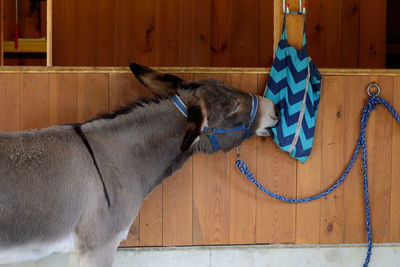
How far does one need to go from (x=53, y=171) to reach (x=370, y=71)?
1.86 metres

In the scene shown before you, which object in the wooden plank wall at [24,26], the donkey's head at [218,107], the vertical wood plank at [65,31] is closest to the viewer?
the donkey's head at [218,107]

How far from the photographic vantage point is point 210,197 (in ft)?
9.54

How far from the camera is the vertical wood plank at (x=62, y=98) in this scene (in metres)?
2.80

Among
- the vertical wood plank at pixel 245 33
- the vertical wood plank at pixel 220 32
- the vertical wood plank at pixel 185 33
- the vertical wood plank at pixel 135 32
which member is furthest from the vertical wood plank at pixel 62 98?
the vertical wood plank at pixel 245 33

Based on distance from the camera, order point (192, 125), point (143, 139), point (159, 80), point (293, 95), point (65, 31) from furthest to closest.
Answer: point (65, 31), point (293, 95), point (159, 80), point (143, 139), point (192, 125)

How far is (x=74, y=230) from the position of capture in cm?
222

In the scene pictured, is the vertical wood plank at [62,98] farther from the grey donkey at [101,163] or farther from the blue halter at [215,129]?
the blue halter at [215,129]

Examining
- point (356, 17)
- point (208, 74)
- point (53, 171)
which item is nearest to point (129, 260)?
point (53, 171)

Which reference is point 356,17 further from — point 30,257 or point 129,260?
point 30,257

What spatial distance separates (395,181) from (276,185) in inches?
28.2

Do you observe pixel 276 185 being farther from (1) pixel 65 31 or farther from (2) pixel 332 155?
(1) pixel 65 31

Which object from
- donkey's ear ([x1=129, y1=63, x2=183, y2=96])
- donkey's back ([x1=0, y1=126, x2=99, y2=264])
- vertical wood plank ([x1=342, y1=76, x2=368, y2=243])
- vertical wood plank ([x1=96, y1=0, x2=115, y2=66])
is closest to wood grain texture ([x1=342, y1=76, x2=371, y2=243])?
vertical wood plank ([x1=342, y1=76, x2=368, y2=243])

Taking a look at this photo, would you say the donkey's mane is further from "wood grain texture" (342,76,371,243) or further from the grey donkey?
"wood grain texture" (342,76,371,243)

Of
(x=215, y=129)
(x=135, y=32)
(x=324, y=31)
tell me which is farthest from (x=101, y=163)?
(x=324, y=31)
